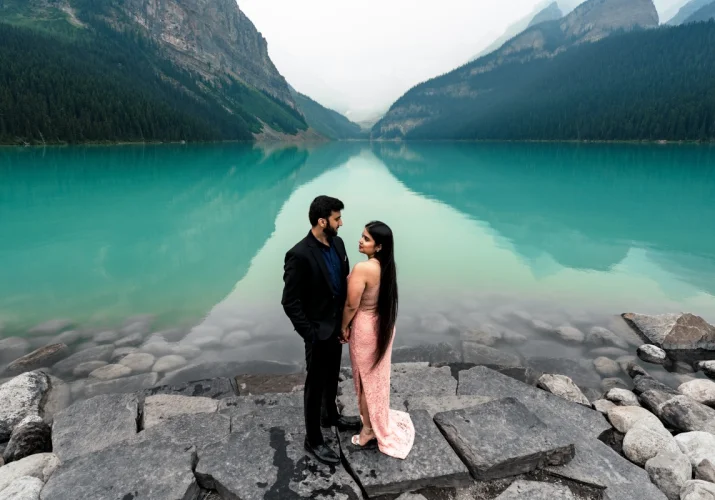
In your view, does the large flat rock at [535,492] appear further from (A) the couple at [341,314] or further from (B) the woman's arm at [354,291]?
(B) the woman's arm at [354,291]

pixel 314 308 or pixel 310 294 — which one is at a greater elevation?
pixel 310 294

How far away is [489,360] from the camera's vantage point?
1088cm

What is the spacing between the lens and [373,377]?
5371 millimetres

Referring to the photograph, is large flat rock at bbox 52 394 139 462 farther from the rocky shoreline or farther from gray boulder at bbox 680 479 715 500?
gray boulder at bbox 680 479 715 500

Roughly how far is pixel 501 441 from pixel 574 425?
79.0 inches

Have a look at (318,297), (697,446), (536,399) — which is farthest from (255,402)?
(697,446)

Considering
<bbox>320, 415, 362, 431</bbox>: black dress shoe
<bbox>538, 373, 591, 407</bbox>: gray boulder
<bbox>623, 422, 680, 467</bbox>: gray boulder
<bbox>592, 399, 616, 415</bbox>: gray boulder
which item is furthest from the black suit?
<bbox>592, 399, 616, 415</bbox>: gray boulder

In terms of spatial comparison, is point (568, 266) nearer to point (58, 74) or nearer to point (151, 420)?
point (151, 420)

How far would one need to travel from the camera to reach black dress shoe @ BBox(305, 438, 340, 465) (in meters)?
5.27

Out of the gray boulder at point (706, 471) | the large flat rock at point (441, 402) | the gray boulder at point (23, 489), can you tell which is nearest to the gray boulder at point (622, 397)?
the gray boulder at point (706, 471)

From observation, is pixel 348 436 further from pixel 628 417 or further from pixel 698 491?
pixel 628 417

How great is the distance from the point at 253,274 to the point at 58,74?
150 meters

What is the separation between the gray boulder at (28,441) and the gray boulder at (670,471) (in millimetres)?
9169

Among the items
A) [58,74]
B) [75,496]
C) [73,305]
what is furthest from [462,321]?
[58,74]
